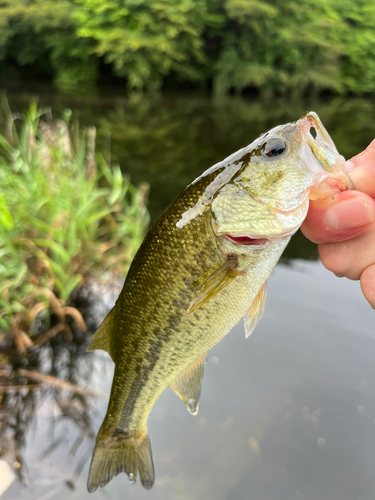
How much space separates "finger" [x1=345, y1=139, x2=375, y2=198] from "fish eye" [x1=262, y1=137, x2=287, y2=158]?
0.30 meters

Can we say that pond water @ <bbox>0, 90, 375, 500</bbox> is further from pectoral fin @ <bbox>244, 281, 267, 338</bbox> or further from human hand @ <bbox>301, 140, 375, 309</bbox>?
human hand @ <bbox>301, 140, 375, 309</bbox>

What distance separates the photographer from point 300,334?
4566 millimetres

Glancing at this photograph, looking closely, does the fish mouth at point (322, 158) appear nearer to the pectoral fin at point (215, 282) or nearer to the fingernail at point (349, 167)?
the fingernail at point (349, 167)

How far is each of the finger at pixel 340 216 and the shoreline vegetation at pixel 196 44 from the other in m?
30.6

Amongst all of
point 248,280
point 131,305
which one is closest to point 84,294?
point 131,305

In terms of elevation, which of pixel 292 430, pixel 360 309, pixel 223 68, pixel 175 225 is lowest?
pixel 223 68

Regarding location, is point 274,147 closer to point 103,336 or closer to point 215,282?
point 215,282

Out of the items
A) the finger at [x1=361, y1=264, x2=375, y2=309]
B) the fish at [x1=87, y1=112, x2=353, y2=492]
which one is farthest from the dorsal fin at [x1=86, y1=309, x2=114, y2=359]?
the finger at [x1=361, y1=264, x2=375, y2=309]

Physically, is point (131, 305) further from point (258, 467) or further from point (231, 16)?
point (231, 16)

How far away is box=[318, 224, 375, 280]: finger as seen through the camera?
1.55m

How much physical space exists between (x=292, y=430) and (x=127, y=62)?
32773 mm

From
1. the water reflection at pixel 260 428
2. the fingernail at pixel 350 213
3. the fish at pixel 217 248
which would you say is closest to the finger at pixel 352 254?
the fingernail at pixel 350 213

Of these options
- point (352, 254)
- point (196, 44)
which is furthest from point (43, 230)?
point (196, 44)

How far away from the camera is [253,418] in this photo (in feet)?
11.6
